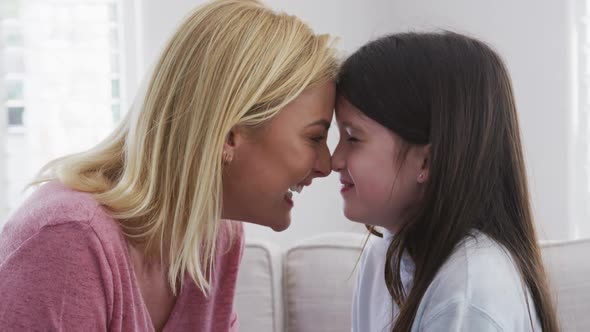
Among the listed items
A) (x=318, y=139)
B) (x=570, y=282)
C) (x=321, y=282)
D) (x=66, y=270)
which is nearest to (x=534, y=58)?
(x=570, y=282)

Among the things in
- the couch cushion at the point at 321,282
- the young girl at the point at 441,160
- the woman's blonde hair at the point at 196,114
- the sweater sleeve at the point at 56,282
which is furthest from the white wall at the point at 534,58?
the sweater sleeve at the point at 56,282

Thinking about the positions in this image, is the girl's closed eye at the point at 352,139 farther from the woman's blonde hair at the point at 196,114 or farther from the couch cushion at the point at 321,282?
the couch cushion at the point at 321,282

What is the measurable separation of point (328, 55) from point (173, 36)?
0.26 m

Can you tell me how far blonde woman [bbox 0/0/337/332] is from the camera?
1.26m

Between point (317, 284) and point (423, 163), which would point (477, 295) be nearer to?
point (423, 163)

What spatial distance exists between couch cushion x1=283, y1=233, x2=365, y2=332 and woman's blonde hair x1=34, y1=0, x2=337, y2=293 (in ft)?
2.03

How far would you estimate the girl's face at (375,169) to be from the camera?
1.41 meters

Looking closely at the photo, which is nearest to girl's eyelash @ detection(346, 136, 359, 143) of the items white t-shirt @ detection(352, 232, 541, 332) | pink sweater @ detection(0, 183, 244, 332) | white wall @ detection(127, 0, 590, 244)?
white t-shirt @ detection(352, 232, 541, 332)

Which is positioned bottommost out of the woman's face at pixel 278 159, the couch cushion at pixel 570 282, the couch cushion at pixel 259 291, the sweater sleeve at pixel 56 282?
the couch cushion at pixel 259 291

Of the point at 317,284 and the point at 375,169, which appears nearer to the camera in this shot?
the point at 375,169

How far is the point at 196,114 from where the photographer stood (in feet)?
4.48

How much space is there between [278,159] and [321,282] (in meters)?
0.62

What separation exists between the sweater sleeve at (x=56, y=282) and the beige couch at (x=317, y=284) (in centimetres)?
77

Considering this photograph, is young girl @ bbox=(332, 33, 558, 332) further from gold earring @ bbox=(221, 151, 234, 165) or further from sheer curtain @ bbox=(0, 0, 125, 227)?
sheer curtain @ bbox=(0, 0, 125, 227)
